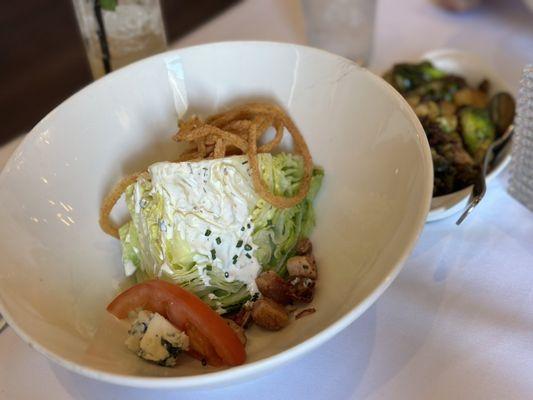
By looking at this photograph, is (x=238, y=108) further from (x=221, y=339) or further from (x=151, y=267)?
(x=221, y=339)

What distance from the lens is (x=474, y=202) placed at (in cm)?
115

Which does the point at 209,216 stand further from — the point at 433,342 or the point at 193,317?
the point at 433,342

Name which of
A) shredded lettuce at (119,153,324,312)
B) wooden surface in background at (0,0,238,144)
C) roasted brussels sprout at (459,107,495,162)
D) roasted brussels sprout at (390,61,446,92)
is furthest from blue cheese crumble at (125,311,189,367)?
wooden surface in background at (0,0,238,144)

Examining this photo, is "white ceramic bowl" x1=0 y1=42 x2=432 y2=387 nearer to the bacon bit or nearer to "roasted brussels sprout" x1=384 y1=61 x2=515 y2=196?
the bacon bit

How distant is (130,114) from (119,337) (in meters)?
0.50

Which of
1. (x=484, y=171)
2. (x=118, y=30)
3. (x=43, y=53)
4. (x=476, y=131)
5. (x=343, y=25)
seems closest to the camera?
(x=484, y=171)

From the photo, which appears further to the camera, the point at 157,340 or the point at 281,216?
the point at 281,216

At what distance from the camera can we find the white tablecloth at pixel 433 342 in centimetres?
93

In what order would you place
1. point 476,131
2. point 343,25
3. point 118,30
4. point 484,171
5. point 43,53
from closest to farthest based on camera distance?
1. point 484,171
2. point 476,131
3. point 118,30
4. point 343,25
5. point 43,53

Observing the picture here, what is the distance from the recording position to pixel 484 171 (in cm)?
119

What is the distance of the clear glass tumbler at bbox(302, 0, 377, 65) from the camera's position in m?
1.62

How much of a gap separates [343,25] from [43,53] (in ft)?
4.77

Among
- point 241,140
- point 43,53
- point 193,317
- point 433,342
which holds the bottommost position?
point 43,53

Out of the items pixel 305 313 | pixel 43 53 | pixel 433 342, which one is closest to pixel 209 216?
pixel 305 313
